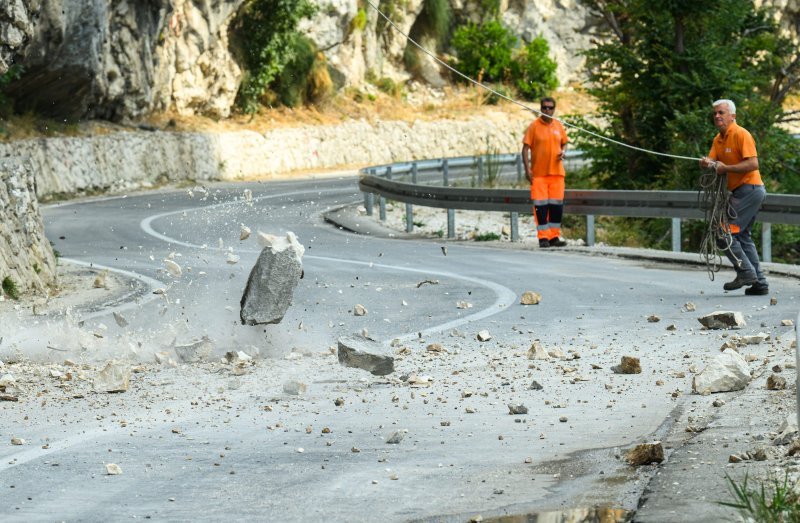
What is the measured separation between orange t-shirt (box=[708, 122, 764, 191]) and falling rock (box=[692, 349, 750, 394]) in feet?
15.1

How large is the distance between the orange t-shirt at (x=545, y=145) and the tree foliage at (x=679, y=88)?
6.00m

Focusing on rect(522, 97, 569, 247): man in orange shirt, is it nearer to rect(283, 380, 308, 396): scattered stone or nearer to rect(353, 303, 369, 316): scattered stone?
rect(353, 303, 369, 316): scattered stone

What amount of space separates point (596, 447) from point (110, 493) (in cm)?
232

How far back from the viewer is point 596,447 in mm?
6930

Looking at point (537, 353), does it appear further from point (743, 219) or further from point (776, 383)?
point (743, 219)

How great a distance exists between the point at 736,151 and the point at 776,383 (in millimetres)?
5069

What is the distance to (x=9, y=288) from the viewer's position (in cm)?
1344

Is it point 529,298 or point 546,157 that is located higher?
point 546,157

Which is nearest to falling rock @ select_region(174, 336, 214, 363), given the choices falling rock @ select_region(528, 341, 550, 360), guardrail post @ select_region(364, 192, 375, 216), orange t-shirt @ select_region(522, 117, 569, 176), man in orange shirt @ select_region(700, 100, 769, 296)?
falling rock @ select_region(528, 341, 550, 360)

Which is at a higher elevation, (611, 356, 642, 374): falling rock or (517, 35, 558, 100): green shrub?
(517, 35, 558, 100): green shrub

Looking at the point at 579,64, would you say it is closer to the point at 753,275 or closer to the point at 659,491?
the point at 753,275

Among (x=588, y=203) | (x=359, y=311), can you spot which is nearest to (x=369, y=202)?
(x=588, y=203)

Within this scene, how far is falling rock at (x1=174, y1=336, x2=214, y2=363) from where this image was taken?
9.94 m

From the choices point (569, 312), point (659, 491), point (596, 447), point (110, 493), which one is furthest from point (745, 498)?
point (569, 312)
